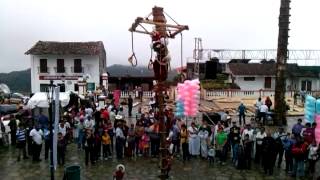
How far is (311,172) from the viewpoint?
16516mm

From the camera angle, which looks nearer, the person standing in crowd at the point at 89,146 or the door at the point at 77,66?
the person standing in crowd at the point at 89,146

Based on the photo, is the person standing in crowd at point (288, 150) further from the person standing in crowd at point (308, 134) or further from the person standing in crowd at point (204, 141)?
the person standing in crowd at point (204, 141)

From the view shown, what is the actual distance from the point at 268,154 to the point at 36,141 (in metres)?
9.13

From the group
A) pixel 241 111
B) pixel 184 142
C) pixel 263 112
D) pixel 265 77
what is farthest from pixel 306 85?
pixel 184 142

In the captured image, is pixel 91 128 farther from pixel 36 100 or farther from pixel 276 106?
pixel 276 106

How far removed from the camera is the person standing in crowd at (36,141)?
18.3 meters

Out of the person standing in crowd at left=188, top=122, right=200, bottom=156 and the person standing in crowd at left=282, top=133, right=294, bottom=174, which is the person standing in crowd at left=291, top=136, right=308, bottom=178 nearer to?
the person standing in crowd at left=282, top=133, right=294, bottom=174

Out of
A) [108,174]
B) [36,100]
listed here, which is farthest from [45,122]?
[108,174]

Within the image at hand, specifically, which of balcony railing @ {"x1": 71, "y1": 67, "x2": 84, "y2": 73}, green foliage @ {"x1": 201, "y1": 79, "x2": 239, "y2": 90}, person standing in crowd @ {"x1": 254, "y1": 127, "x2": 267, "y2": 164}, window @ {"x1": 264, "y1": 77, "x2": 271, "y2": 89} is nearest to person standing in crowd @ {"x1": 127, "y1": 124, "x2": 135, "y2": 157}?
person standing in crowd @ {"x1": 254, "y1": 127, "x2": 267, "y2": 164}

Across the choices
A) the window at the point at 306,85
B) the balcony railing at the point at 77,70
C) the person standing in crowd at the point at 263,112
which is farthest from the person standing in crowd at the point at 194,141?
the window at the point at 306,85

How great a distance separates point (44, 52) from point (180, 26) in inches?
1538

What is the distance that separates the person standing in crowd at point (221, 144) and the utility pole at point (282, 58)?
9.16 meters

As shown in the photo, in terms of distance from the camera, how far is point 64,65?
163ft

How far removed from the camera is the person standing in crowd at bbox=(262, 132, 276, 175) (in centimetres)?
1664
